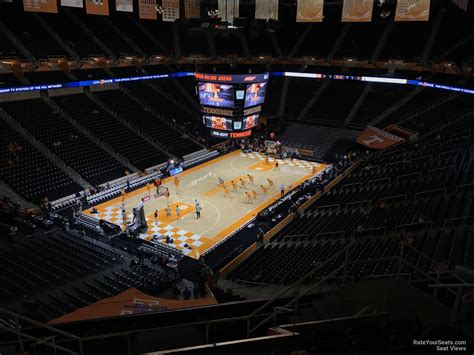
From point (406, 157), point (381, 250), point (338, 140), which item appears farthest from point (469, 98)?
point (381, 250)

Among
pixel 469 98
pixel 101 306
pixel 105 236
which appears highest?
pixel 469 98

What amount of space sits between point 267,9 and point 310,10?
3228 millimetres

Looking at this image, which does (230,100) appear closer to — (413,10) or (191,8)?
(191,8)

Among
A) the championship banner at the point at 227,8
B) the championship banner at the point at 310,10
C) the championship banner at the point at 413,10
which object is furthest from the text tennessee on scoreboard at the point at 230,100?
the championship banner at the point at 413,10

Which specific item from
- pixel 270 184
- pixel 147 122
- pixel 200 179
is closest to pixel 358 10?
pixel 270 184

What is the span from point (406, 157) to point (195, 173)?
16.4 metres

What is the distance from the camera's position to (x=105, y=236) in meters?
21.1

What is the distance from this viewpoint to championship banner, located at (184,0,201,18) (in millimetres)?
33406

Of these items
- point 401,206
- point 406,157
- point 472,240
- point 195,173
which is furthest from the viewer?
point 195,173

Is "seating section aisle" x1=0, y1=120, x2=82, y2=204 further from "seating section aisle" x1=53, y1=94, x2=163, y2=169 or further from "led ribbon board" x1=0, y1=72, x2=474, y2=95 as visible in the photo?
"seating section aisle" x1=53, y1=94, x2=163, y2=169

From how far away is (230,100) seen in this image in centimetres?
2481

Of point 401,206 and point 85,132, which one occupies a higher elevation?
point 85,132

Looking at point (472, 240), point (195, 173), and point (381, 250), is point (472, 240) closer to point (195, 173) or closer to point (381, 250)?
point (381, 250)

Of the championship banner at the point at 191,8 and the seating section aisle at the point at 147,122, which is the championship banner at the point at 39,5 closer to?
the championship banner at the point at 191,8
